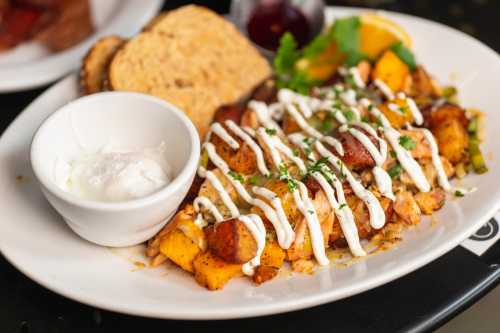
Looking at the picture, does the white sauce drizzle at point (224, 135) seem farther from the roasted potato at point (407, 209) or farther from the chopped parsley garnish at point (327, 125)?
the roasted potato at point (407, 209)

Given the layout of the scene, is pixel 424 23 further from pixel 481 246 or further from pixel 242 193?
pixel 242 193

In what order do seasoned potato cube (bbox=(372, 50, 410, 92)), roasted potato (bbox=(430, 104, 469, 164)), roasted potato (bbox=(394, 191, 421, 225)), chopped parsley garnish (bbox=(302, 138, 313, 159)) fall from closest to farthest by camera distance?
roasted potato (bbox=(394, 191, 421, 225))
chopped parsley garnish (bbox=(302, 138, 313, 159))
roasted potato (bbox=(430, 104, 469, 164))
seasoned potato cube (bbox=(372, 50, 410, 92))

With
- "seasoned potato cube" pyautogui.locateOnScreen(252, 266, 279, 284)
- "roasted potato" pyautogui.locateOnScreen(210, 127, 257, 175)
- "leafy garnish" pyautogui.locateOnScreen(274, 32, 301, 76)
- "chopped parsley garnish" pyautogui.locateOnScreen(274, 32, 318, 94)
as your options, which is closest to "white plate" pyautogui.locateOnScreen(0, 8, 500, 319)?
"seasoned potato cube" pyautogui.locateOnScreen(252, 266, 279, 284)

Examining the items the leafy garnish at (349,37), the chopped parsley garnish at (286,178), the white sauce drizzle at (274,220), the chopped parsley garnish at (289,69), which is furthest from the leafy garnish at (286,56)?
the white sauce drizzle at (274,220)

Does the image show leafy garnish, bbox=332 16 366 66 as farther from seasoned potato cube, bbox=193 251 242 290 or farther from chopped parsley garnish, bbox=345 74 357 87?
seasoned potato cube, bbox=193 251 242 290

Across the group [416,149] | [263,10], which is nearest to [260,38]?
[263,10]
